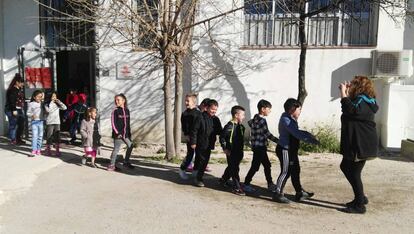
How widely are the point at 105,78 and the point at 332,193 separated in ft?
20.6

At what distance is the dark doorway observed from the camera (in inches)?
487

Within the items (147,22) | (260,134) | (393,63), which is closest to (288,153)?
(260,134)

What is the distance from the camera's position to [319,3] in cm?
1003

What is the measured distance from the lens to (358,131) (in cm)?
543

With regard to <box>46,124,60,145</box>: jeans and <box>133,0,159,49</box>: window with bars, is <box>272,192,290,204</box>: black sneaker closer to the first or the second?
<box>133,0,159,49</box>: window with bars

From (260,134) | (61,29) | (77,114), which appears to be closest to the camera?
(260,134)

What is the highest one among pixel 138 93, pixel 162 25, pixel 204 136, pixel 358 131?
pixel 162 25

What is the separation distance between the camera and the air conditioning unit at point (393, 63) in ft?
30.6

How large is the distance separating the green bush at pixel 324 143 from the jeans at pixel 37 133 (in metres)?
5.53

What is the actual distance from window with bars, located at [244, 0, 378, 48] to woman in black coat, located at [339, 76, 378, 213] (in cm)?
452

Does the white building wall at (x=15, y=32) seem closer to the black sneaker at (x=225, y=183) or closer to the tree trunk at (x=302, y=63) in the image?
the tree trunk at (x=302, y=63)

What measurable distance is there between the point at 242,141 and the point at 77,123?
5236 millimetres

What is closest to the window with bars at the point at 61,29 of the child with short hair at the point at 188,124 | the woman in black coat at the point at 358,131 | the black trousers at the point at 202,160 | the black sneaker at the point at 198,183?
the child with short hair at the point at 188,124

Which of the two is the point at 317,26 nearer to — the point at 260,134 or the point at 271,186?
the point at 260,134
